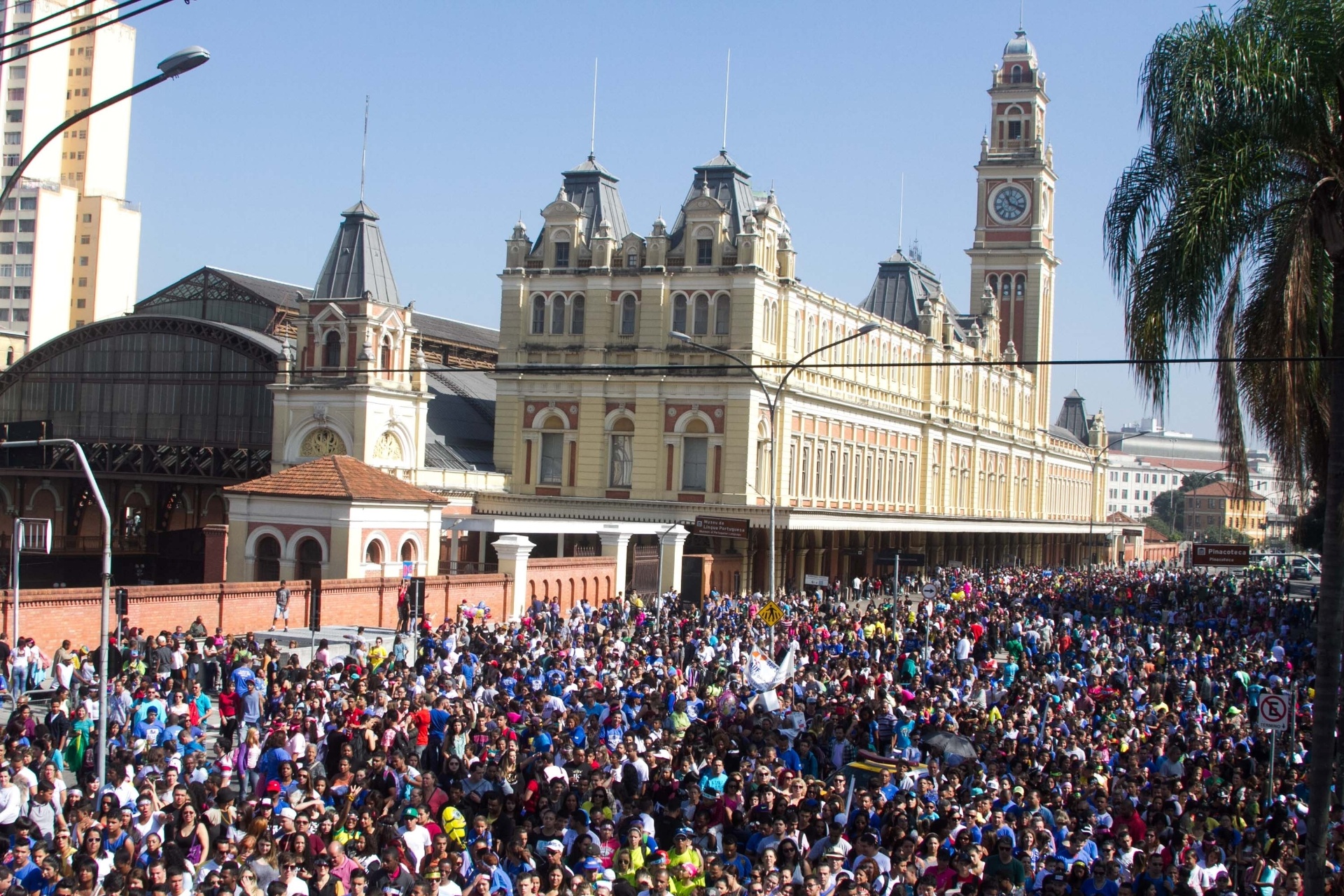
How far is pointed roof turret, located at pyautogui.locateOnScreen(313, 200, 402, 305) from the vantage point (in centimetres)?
5116

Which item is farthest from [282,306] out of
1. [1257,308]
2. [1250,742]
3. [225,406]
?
[1257,308]

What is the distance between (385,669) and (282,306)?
37933 mm

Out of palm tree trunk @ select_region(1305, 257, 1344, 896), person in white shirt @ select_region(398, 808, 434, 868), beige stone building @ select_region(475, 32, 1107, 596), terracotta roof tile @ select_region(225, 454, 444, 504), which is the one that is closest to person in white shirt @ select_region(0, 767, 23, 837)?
person in white shirt @ select_region(398, 808, 434, 868)

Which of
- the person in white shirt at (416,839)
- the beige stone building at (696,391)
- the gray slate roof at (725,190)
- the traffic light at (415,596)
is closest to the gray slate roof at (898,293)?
the beige stone building at (696,391)

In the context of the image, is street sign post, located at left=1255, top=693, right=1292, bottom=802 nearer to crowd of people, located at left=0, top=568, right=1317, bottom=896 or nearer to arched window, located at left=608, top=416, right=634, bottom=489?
crowd of people, located at left=0, top=568, right=1317, bottom=896

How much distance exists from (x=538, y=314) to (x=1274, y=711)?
3993 cm

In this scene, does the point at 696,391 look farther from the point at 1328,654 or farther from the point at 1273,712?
the point at 1328,654

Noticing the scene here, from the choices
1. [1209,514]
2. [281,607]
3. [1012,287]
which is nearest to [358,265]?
[281,607]

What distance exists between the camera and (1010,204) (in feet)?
321

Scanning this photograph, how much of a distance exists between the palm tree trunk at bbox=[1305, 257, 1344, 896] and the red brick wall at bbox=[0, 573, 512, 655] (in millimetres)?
21535

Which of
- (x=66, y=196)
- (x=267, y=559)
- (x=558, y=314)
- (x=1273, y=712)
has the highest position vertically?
(x=66, y=196)

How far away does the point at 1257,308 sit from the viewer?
13.5 meters

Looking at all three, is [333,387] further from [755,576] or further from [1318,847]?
[1318,847]

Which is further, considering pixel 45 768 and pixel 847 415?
pixel 847 415
